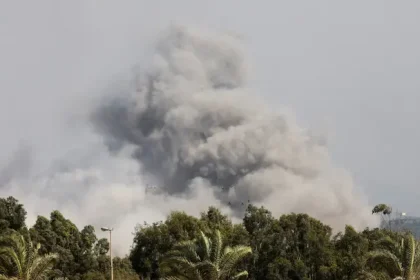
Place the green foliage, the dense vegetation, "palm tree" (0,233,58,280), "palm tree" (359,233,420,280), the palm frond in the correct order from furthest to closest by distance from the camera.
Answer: the green foliage
the dense vegetation
"palm tree" (0,233,58,280)
the palm frond
"palm tree" (359,233,420,280)

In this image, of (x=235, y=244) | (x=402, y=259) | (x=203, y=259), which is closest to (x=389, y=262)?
(x=402, y=259)

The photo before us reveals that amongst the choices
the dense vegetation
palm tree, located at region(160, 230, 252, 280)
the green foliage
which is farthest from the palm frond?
the green foliage

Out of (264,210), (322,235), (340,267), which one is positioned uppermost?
(264,210)

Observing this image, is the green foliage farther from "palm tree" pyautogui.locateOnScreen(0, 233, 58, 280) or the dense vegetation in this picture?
"palm tree" pyautogui.locateOnScreen(0, 233, 58, 280)

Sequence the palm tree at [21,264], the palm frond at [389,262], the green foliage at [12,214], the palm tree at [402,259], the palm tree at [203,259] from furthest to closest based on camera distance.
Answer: the green foliage at [12,214] → the palm tree at [21,264] → the palm frond at [389,262] → the palm tree at [402,259] → the palm tree at [203,259]

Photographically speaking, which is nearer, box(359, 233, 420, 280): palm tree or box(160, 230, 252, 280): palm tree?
box(160, 230, 252, 280): palm tree

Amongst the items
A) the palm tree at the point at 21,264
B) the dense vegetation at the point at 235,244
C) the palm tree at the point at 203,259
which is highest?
the dense vegetation at the point at 235,244

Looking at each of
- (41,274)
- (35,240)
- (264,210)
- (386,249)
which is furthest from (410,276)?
(35,240)

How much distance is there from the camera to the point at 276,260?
65250 millimetres

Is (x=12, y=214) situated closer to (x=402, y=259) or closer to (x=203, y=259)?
(x=203, y=259)

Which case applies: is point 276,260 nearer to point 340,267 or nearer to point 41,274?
point 340,267

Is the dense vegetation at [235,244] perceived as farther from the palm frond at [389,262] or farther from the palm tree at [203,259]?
the palm tree at [203,259]

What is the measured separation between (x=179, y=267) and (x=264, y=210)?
4466cm

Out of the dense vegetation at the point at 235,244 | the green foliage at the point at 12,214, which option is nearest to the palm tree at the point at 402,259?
the dense vegetation at the point at 235,244
